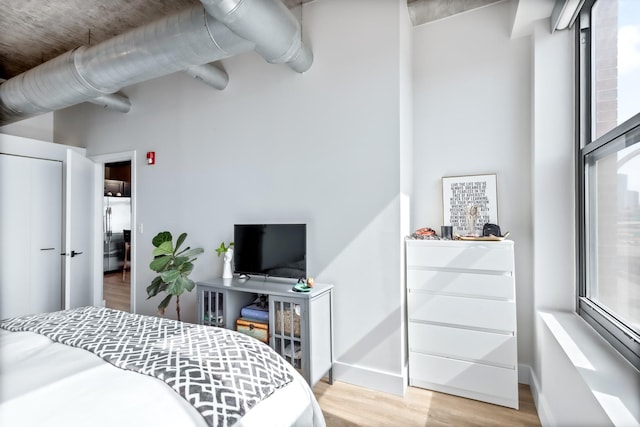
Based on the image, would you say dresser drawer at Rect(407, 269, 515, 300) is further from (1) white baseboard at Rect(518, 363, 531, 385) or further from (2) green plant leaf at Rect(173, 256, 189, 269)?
(2) green plant leaf at Rect(173, 256, 189, 269)

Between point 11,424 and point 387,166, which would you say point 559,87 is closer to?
point 387,166

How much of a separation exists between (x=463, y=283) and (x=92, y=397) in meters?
2.19

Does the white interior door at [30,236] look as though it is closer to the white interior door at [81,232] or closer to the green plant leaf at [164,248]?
the white interior door at [81,232]

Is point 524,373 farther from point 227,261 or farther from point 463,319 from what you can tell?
point 227,261

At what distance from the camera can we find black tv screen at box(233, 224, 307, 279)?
8.75 feet

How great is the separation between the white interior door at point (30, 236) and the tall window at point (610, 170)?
16.5 ft

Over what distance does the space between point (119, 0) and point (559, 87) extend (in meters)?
3.40

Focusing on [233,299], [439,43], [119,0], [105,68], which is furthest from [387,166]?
[119,0]

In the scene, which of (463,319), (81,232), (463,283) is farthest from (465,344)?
(81,232)

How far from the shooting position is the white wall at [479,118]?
255cm

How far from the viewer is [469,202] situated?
2.71 meters

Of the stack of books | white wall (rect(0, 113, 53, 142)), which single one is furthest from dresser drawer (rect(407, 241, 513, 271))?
white wall (rect(0, 113, 53, 142))

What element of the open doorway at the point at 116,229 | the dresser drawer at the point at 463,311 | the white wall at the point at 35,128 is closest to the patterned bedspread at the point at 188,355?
the dresser drawer at the point at 463,311

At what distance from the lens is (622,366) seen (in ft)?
4.42
